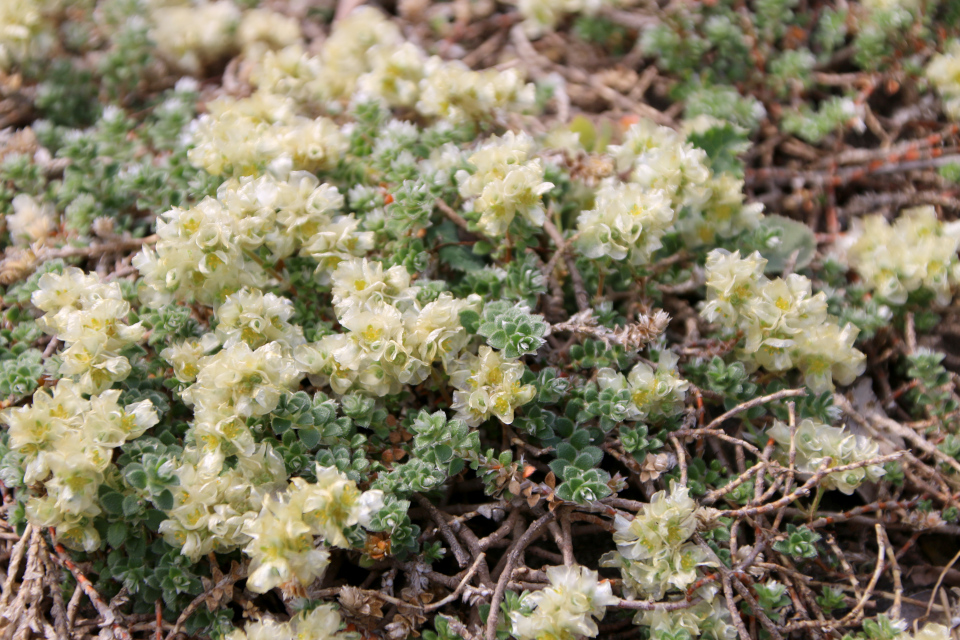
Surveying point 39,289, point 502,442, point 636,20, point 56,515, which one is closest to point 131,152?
point 39,289

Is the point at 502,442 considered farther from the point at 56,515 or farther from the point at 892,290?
the point at 892,290

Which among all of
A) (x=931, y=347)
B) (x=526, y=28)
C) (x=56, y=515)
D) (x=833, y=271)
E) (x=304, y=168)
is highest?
(x=526, y=28)

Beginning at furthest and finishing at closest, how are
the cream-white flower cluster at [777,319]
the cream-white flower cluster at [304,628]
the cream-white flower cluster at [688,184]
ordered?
the cream-white flower cluster at [688,184]
the cream-white flower cluster at [777,319]
the cream-white flower cluster at [304,628]

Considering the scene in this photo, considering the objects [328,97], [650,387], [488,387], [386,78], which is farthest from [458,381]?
[328,97]

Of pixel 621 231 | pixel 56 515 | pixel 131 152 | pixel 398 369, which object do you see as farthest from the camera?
pixel 131 152

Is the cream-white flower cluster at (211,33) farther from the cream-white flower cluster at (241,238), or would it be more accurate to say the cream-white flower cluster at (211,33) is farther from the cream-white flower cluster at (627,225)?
the cream-white flower cluster at (627,225)

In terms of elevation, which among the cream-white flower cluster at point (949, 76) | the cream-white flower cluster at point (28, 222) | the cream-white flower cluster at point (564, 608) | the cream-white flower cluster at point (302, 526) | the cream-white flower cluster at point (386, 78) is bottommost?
the cream-white flower cluster at point (564, 608)

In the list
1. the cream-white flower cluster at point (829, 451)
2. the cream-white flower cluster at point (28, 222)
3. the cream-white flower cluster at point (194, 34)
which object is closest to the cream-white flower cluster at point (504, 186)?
the cream-white flower cluster at point (829, 451)
